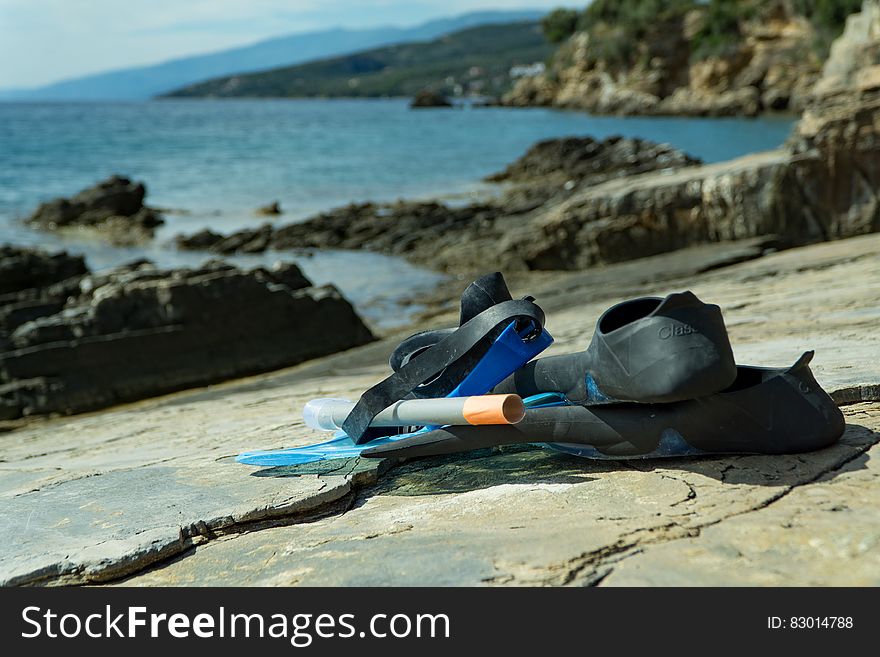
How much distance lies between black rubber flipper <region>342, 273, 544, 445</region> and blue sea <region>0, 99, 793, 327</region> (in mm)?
7828

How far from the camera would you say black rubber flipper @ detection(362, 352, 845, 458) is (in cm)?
235

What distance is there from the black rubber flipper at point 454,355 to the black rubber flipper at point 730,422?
0.29 metres

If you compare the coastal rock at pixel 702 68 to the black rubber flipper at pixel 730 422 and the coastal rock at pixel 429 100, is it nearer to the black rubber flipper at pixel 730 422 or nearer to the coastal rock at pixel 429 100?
the coastal rock at pixel 429 100

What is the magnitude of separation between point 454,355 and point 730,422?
740mm

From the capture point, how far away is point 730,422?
2352 mm

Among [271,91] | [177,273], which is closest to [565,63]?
[177,273]

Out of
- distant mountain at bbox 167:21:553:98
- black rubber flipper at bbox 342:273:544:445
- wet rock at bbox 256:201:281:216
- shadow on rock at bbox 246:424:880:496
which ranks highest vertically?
distant mountain at bbox 167:21:553:98

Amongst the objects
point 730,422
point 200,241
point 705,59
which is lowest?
point 200,241

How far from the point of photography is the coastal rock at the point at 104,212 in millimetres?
21375

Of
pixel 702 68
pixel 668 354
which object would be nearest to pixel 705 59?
pixel 702 68
